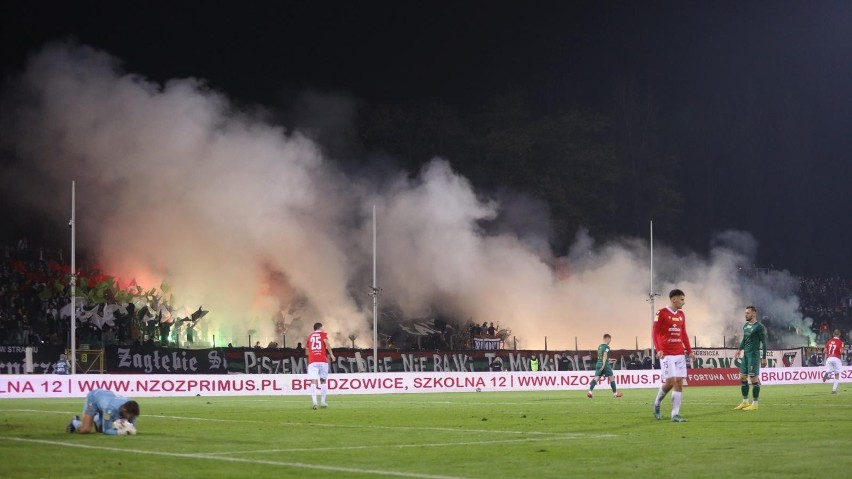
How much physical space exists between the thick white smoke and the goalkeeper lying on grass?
4597 centimetres

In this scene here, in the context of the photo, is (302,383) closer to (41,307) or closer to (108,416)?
(41,307)

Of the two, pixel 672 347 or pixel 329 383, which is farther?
pixel 329 383

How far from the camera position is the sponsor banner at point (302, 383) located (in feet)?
130

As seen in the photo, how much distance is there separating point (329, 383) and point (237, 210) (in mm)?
24436

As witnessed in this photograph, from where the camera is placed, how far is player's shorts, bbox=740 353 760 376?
89.2 ft

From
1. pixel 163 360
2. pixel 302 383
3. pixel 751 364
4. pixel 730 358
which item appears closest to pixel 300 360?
pixel 163 360

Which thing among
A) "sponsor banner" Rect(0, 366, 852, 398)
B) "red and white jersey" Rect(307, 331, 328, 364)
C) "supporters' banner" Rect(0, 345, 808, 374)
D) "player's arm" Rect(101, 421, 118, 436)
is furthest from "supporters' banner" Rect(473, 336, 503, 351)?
"player's arm" Rect(101, 421, 118, 436)

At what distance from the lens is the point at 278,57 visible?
7788 cm

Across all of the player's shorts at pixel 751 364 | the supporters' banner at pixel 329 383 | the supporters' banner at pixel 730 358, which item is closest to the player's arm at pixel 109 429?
the player's shorts at pixel 751 364

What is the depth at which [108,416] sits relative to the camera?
1822 centimetres

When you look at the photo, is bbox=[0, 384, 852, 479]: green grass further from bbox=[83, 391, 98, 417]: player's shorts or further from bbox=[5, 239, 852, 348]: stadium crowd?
bbox=[5, 239, 852, 348]: stadium crowd

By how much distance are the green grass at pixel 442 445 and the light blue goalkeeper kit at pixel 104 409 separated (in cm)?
51

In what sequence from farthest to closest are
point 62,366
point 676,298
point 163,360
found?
point 163,360
point 62,366
point 676,298

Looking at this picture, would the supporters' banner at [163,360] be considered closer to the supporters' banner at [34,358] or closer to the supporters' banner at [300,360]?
the supporters' banner at [300,360]
